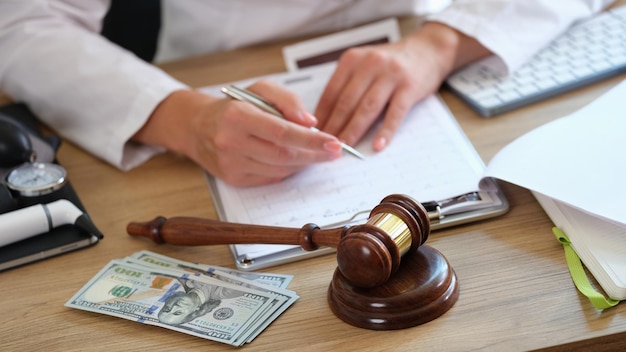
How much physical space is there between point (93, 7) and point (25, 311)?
2.39ft

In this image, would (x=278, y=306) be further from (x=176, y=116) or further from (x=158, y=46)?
(x=158, y=46)

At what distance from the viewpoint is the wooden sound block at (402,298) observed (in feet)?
2.76

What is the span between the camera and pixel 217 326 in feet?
2.88

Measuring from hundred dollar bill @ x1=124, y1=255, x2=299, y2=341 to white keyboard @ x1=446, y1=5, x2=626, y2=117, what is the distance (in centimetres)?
50

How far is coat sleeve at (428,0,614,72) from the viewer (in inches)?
53.6

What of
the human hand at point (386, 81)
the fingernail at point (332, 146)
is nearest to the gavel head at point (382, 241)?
the fingernail at point (332, 146)

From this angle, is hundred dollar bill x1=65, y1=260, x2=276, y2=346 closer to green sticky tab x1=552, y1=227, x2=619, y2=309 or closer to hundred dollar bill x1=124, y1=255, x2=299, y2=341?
hundred dollar bill x1=124, y1=255, x2=299, y2=341

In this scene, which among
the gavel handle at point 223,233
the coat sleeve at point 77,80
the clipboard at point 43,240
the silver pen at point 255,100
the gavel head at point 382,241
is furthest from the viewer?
the coat sleeve at point 77,80

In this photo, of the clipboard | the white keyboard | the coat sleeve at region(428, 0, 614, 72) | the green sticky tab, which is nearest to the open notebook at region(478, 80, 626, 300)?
the green sticky tab

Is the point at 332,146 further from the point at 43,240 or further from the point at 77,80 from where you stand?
the point at 77,80

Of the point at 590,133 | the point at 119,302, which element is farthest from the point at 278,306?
the point at 590,133

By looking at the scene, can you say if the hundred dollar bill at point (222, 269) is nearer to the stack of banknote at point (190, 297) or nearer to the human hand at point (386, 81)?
the stack of banknote at point (190, 297)

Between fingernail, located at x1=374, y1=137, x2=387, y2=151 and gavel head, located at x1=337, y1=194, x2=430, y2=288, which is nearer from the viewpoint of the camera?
gavel head, located at x1=337, y1=194, x2=430, y2=288

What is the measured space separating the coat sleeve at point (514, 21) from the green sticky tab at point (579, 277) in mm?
474
